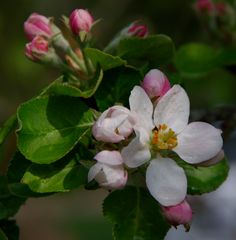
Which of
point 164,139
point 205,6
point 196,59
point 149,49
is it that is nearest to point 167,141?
point 164,139

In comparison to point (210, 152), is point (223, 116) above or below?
below

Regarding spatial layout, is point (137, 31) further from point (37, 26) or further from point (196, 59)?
point (196, 59)

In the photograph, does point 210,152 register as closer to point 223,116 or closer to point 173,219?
point 173,219

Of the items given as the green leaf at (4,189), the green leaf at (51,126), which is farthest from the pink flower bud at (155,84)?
the green leaf at (4,189)

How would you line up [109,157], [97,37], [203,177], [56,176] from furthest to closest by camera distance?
1. [97,37]
2. [203,177]
3. [56,176]
4. [109,157]

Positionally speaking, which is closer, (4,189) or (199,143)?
(199,143)

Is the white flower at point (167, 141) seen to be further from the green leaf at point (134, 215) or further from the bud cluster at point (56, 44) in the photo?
the bud cluster at point (56, 44)

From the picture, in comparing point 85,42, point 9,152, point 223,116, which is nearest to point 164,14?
point 9,152
